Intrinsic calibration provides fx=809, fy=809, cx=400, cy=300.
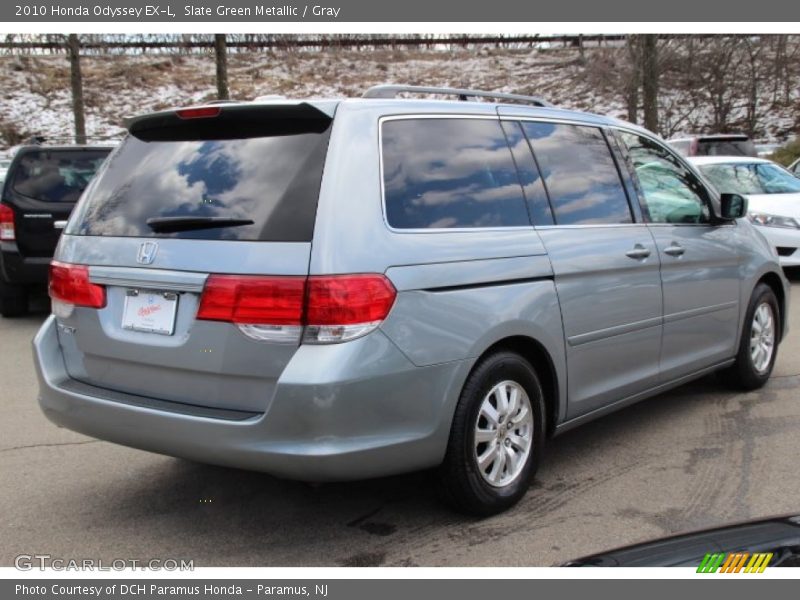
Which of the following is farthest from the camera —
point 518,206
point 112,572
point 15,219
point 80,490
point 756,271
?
point 15,219

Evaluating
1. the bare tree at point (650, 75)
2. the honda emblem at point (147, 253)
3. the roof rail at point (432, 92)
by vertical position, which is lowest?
the honda emblem at point (147, 253)

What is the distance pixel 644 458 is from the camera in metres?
4.41

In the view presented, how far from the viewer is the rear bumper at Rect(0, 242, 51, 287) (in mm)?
8547

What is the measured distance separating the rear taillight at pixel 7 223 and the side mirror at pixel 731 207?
6.99m

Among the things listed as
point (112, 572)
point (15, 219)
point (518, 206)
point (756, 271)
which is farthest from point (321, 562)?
point (15, 219)

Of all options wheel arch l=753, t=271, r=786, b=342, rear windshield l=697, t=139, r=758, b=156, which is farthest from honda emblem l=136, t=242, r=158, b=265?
rear windshield l=697, t=139, r=758, b=156

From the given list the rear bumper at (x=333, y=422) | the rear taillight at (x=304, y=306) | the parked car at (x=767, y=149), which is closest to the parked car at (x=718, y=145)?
the parked car at (x=767, y=149)

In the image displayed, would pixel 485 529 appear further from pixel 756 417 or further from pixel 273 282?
pixel 756 417

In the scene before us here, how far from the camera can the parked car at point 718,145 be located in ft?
49.0

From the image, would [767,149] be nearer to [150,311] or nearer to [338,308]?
[338,308]

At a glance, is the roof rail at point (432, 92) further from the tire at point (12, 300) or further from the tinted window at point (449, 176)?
the tire at point (12, 300)

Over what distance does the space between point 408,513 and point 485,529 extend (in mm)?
390

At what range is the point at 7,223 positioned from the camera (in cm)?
853

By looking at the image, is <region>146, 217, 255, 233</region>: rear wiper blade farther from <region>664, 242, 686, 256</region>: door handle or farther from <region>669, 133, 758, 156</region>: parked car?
<region>669, 133, 758, 156</region>: parked car
